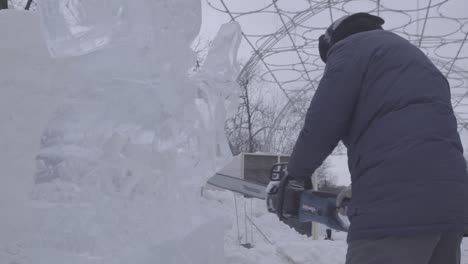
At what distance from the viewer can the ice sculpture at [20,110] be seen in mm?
1578

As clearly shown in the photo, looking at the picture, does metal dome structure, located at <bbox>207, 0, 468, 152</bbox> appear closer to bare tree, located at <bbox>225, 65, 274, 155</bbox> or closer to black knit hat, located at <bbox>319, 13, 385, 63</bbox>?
bare tree, located at <bbox>225, 65, 274, 155</bbox>

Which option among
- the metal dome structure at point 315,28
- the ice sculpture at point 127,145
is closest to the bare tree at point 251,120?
the metal dome structure at point 315,28

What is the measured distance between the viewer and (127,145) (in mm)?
1780

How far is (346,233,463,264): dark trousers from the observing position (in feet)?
4.33

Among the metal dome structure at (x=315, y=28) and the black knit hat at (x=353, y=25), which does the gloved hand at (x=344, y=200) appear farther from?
the metal dome structure at (x=315, y=28)

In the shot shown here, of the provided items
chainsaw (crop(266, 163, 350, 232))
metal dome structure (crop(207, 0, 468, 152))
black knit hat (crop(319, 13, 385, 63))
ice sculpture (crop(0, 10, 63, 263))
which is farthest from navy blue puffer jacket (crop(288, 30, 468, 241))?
metal dome structure (crop(207, 0, 468, 152))

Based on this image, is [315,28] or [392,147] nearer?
[392,147]

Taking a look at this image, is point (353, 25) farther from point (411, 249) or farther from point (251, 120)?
point (251, 120)

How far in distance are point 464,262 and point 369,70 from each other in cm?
383

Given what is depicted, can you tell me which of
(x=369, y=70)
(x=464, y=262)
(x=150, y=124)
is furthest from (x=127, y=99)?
(x=464, y=262)

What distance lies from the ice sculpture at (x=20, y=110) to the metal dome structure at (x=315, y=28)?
688 cm

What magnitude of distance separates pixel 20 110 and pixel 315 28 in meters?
9.01

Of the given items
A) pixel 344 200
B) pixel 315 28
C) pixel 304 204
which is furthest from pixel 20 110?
pixel 315 28

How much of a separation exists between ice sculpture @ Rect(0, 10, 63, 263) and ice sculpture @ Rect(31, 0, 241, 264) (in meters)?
0.04
